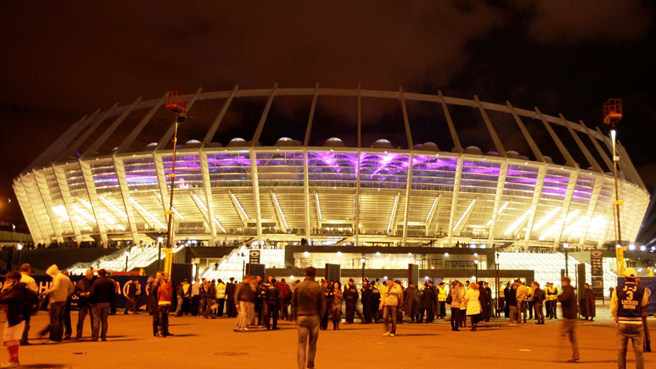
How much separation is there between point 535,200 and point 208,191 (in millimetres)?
31071

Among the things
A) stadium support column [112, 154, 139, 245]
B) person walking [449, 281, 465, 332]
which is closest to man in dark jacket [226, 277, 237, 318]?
person walking [449, 281, 465, 332]

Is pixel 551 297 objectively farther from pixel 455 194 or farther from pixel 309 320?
pixel 455 194

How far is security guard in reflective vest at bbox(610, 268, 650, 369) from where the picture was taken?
8617 millimetres

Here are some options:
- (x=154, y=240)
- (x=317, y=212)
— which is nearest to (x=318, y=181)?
(x=317, y=212)

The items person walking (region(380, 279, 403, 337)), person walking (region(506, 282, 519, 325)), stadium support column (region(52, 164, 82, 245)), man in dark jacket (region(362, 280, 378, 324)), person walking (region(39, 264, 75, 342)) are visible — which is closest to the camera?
person walking (region(39, 264, 75, 342))

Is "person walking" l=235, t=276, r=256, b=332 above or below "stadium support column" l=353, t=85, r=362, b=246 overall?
below

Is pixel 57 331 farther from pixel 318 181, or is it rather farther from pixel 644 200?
pixel 644 200

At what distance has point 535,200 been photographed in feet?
184

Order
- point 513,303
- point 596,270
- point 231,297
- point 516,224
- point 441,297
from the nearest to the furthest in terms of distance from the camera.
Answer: point 513,303 → point 231,297 → point 441,297 → point 596,270 → point 516,224

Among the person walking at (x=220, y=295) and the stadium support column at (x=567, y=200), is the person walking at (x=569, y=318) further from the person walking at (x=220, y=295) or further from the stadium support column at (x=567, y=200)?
the stadium support column at (x=567, y=200)

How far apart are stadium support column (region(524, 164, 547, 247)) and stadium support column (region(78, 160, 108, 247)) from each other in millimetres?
40904

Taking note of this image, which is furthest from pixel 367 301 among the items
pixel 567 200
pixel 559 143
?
pixel 559 143

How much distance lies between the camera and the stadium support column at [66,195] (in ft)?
184

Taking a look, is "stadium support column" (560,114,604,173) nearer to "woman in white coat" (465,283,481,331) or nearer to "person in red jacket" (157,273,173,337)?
"woman in white coat" (465,283,481,331)
